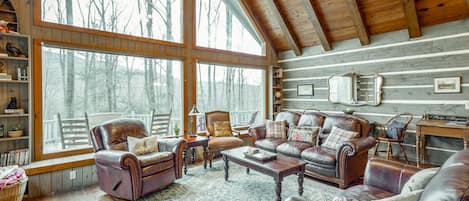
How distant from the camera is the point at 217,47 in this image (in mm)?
5746

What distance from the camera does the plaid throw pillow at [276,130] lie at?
4.70m

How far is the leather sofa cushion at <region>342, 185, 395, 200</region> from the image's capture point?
2.02m

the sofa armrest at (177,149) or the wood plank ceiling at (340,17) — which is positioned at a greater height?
the wood plank ceiling at (340,17)

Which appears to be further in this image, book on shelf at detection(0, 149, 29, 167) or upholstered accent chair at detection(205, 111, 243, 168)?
upholstered accent chair at detection(205, 111, 243, 168)

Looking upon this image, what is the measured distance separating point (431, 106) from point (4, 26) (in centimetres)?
681

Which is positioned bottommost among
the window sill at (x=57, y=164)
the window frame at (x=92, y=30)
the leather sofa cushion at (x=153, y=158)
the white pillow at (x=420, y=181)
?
the window sill at (x=57, y=164)

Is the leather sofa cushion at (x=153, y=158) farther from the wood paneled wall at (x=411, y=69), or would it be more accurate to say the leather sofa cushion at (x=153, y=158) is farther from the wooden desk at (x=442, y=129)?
the wood paneled wall at (x=411, y=69)

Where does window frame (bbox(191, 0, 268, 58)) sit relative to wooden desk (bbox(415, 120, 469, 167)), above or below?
→ above

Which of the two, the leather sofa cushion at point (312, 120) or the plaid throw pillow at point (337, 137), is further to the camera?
the leather sofa cushion at point (312, 120)

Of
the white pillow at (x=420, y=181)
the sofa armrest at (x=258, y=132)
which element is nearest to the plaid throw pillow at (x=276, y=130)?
the sofa armrest at (x=258, y=132)

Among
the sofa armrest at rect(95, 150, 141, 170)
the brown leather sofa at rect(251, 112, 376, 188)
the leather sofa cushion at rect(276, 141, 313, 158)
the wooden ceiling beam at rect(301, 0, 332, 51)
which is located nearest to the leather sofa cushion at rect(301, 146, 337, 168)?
the brown leather sofa at rect(251, 112, 376, 188)

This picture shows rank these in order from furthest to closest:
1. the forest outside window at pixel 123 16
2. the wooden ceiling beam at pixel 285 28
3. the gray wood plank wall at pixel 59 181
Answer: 1. the wooden ceiling beam at pixel 285 28
2. the forest outside window at pixel 123 16
3. the gray wood plank wall at pixel 59 181

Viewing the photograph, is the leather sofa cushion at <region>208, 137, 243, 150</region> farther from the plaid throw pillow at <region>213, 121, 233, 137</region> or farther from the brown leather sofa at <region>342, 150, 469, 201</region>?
the brown leather sofa at <region>342, 150, 469, 201</region>

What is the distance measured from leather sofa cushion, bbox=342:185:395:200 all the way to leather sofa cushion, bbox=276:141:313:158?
1.66 metres
